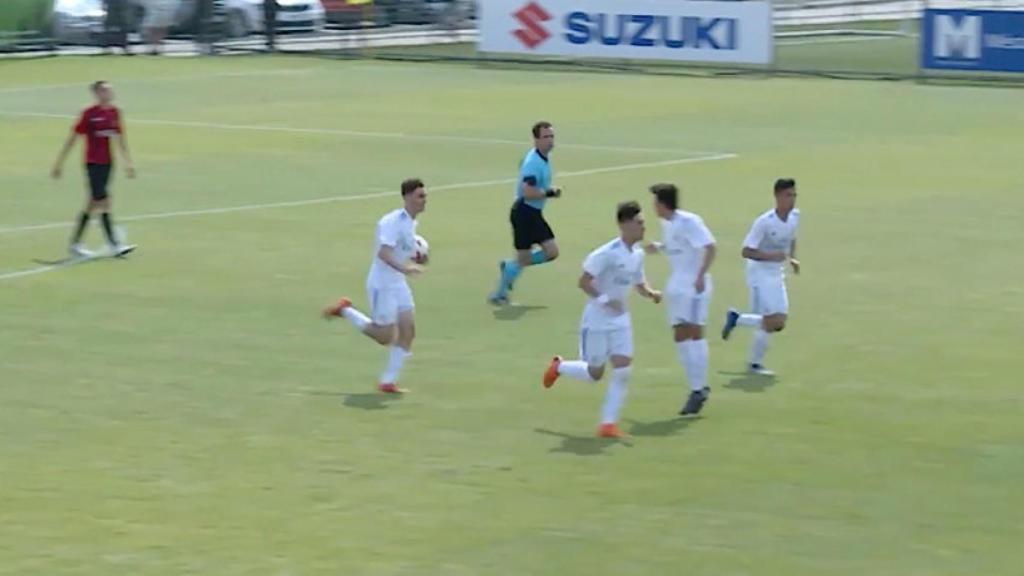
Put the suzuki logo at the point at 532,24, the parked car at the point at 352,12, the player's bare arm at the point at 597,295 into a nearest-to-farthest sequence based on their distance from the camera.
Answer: the player's bare arm at the point at 597,295 < the suzuki logo at the point at 532,24 < the parked car at the point at 352,12

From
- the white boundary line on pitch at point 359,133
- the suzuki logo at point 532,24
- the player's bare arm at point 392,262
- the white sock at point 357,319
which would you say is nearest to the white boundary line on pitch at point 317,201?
the white boundary line on pitch at point 359,133

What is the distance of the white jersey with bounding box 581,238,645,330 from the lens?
526 inches

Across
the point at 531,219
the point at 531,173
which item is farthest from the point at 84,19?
the point at 531,173

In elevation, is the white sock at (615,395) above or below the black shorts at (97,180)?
below

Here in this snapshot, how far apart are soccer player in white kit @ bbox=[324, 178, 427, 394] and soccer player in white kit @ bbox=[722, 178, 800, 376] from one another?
258 centimetres

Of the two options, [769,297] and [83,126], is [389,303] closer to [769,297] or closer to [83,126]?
[769,297]

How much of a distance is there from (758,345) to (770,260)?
67cm

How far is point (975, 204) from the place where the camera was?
25250 millimetres

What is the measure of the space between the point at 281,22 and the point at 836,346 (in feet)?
126

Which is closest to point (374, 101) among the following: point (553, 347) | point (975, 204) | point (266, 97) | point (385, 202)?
point (266, 97)

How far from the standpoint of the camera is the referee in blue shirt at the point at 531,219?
18.8m

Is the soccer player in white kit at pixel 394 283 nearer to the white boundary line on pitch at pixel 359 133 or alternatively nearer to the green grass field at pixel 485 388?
the green grass field at pixel 485 388

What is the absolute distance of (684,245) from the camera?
14.3m

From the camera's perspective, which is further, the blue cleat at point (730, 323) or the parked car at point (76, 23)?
the parked car at point (76, 23)
